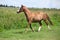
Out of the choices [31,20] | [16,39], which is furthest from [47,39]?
[31,20]

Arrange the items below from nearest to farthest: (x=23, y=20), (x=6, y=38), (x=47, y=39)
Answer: (x=47, y=39) < (x=6, y=38) < (x=23, y=20)

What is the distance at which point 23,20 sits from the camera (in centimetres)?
1834

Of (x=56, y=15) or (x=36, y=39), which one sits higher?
(x=36, y=39)

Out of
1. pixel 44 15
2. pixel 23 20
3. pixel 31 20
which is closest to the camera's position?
pixel 31 20

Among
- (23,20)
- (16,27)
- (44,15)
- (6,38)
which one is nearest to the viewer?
(6,38)

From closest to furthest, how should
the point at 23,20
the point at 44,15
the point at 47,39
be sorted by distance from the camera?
the point at 47,39
the point at 44,15
the point at 23,20

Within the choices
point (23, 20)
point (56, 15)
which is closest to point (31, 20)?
point (23, 20)

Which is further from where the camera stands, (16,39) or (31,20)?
(31,20)

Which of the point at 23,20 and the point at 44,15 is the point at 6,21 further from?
the point at 44,15

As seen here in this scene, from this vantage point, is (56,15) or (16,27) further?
(56,15)

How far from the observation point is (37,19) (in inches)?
567

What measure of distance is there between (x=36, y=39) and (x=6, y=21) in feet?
21.3

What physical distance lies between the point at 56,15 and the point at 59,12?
437 mm

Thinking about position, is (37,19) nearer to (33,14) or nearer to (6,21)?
(33,14)
